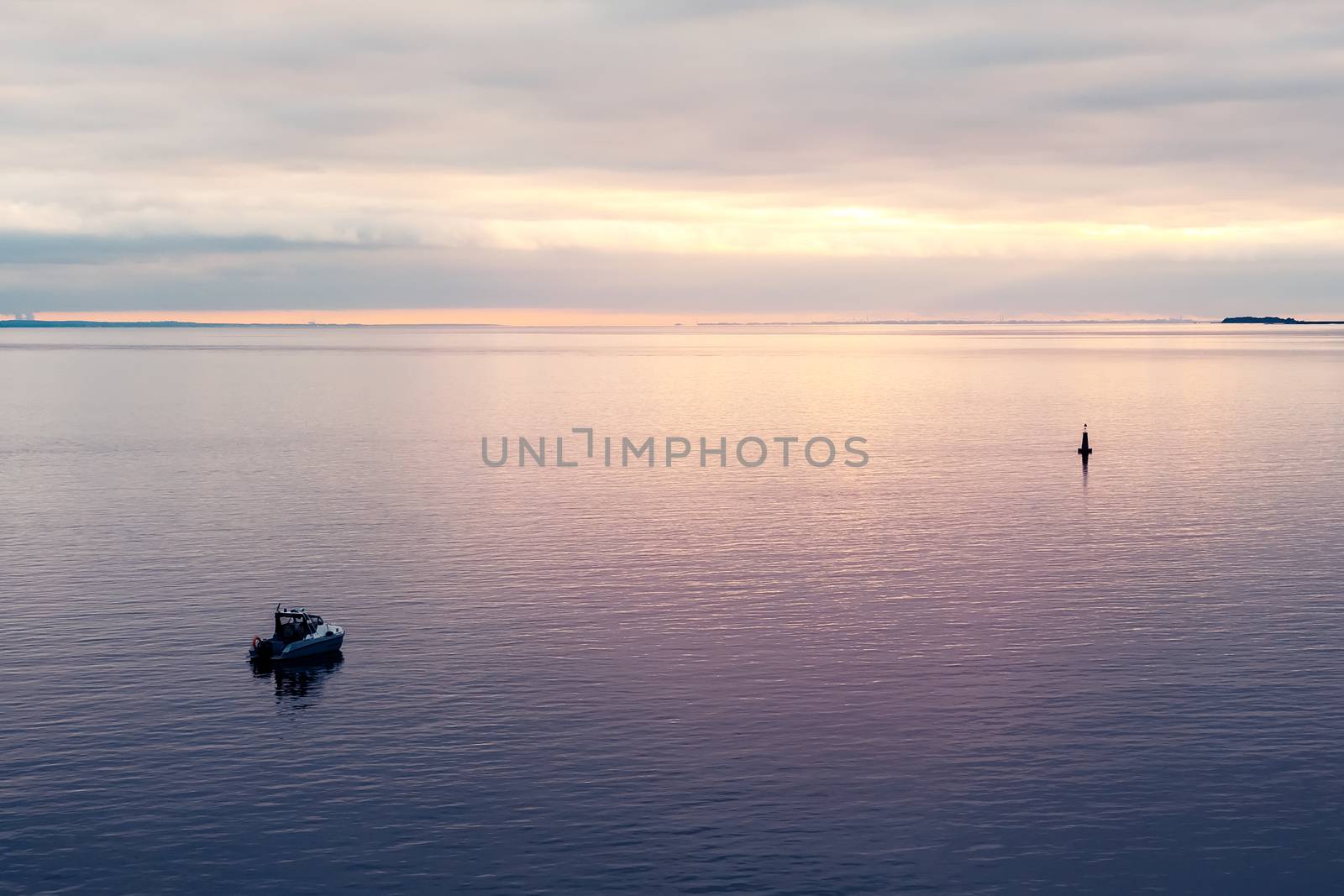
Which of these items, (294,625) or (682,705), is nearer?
(682,705)

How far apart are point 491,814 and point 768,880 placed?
14608mm

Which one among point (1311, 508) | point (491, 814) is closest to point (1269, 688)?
point (491, 814)

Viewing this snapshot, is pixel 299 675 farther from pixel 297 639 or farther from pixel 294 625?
pixel 294 625

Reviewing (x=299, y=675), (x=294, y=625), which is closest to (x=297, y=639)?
(x=294, y=625)

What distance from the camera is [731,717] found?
7256cm

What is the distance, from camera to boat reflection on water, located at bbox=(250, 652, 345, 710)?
254ft

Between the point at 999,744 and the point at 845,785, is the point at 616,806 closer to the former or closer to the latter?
the point at 845,785

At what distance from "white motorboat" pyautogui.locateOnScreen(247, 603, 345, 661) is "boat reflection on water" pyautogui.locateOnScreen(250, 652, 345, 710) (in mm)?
438

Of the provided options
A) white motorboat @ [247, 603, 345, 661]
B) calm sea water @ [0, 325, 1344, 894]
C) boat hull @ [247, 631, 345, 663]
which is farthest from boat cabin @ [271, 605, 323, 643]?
calm sea water @ [0, 325, 1344, 894]

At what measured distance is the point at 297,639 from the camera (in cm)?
8369

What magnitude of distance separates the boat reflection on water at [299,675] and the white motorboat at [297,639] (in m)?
0.44

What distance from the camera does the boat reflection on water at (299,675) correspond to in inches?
3051

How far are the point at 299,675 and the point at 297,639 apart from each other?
318cm

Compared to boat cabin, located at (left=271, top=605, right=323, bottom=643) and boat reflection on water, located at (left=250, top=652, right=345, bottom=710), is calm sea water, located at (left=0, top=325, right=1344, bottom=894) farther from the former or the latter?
boat cabin, located at (left=271, top=605, right=323, bottom=643)
